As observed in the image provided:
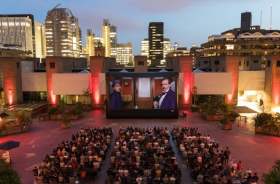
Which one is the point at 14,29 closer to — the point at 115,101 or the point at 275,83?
the point at 115,101

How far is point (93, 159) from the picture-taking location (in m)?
17.3

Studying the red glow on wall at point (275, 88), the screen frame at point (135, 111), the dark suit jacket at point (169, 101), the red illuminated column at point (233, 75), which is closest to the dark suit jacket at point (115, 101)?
the screen frame at point (135, 111)

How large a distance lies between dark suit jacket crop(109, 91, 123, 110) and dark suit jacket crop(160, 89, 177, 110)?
472cm

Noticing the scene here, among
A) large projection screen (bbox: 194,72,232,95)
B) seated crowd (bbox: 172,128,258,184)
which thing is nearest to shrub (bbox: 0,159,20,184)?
seated crowd (bbox: 172,128,258,184)

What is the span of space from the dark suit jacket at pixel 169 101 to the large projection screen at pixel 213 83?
805 cm

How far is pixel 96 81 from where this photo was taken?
129ft

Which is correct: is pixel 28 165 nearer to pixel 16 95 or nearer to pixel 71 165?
pixel 71 165

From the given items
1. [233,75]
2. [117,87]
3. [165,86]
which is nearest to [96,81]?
[117,87]

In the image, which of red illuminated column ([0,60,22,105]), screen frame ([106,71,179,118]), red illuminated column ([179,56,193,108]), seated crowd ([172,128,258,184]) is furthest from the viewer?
red illuminated column ([0,60,22,105])

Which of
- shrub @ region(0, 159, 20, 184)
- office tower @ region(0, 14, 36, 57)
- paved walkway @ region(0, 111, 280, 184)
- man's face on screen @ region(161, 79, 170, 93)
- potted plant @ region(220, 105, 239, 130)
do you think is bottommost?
paved walkway @ region(0, 111, 280, 184)

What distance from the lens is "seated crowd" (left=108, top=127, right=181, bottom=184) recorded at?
14.9 m

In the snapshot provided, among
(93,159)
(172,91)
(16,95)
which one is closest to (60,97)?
(16,95)

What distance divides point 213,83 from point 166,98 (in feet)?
32.0

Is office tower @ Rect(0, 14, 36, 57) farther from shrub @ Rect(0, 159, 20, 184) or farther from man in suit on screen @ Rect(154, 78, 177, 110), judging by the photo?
shrub @ Rect(0, 159, 20, 184)
